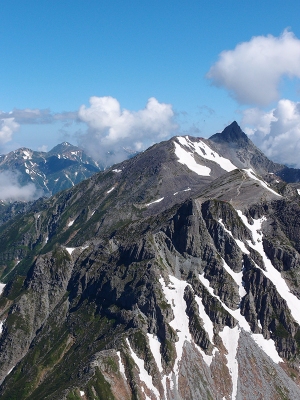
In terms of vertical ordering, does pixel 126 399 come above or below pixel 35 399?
below

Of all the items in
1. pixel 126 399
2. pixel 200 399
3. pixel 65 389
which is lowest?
pixel 200 399

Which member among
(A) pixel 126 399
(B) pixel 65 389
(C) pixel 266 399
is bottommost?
(C) pixel 266 399

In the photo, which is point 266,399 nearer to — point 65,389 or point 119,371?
point 119,371

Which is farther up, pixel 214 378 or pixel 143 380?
pixel 143 380

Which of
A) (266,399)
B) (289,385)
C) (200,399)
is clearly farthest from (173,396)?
(289,385)

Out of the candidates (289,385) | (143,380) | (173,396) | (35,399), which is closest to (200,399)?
(173,396)

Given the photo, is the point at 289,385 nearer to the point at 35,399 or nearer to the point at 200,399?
the point at 200,399

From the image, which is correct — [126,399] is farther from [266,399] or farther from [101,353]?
[266,399]

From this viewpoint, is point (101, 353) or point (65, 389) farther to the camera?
point (101, 353)

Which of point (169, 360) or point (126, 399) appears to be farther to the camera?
point (169, 360)
